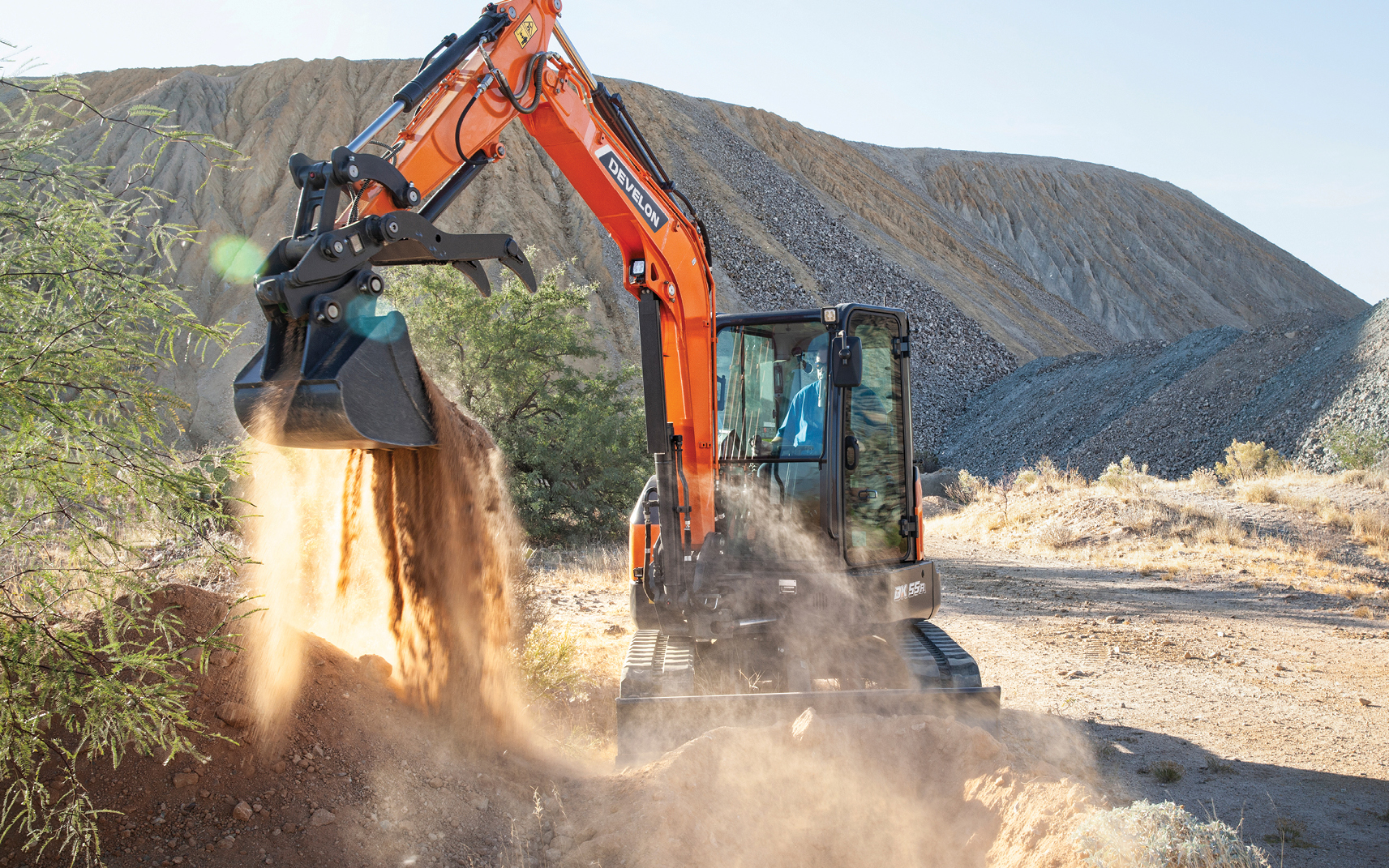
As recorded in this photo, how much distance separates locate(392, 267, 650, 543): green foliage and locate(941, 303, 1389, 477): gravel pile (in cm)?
1637

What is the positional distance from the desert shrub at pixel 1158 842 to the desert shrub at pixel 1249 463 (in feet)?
61.0

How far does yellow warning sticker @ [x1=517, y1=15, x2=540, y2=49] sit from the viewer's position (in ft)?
15.6

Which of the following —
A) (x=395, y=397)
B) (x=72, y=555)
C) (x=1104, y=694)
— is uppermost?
(x=395, y=397)

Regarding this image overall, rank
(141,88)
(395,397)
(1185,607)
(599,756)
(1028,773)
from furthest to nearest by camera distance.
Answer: (141,88) < (1185,607) < (599,756) < (1028,773) < (395,397)

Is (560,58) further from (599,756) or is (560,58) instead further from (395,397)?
(599,756)

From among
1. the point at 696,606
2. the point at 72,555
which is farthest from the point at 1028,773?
the point at 72,555

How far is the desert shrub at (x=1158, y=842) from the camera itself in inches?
125

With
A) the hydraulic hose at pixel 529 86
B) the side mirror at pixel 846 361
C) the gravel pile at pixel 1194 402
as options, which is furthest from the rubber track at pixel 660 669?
the gravel pile at pixel 1194 402

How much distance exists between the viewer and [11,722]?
3.27 m

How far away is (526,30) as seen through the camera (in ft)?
15.7

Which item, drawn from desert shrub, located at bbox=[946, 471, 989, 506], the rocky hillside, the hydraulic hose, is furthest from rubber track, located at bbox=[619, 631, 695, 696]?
the rocky hillside

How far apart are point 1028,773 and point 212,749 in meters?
3.72

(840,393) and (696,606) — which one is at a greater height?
(840,393)

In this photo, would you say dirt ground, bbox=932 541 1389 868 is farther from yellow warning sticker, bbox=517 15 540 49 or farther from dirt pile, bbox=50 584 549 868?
yellow warning sticker, bbox=517 15 540 49
